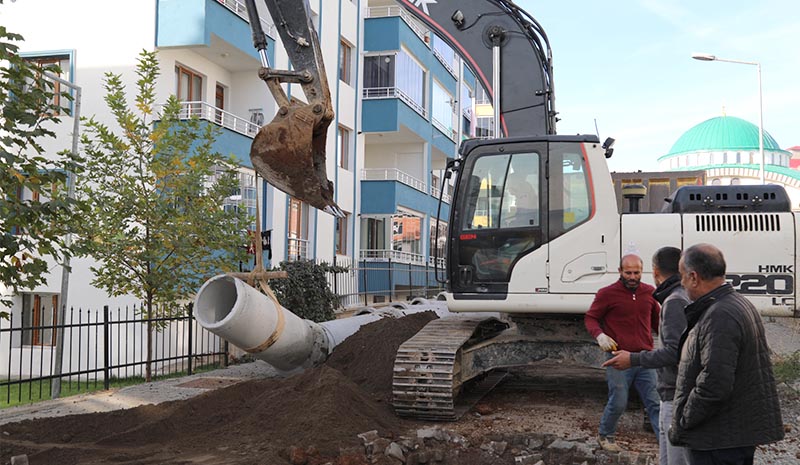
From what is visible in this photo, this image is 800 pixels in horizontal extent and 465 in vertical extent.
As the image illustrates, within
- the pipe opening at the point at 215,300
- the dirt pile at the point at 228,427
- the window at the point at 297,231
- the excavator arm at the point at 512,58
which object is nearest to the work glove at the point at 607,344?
the dirt pile at the point at 228,427

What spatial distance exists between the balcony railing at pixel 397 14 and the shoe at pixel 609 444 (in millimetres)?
21503

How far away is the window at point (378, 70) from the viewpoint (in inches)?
1028

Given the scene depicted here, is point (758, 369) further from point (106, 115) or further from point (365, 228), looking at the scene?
point (365, 228)

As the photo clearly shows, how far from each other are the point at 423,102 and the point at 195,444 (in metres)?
24.3

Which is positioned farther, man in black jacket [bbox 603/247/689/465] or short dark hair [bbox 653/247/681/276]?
short dark hair [bbox 653/247/681/276]

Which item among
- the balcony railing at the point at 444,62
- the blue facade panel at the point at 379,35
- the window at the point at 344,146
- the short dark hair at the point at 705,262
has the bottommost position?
the short dark hair at the point at 705,262

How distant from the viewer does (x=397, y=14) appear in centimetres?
2694

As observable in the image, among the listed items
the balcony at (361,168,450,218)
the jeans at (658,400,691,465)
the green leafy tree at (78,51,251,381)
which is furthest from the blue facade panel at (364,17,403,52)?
the jeans at (658,400,691,465)

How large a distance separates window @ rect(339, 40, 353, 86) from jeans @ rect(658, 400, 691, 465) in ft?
68.2

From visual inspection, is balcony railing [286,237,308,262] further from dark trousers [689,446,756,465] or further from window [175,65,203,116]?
dark trousers [689,446,756,465]

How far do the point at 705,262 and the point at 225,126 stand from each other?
14.5 metres

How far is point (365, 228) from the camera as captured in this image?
2686 cm

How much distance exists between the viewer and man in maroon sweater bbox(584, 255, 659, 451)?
6875 mm

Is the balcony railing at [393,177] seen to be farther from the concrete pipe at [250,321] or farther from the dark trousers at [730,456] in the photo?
the dark trousers at [730,456]
